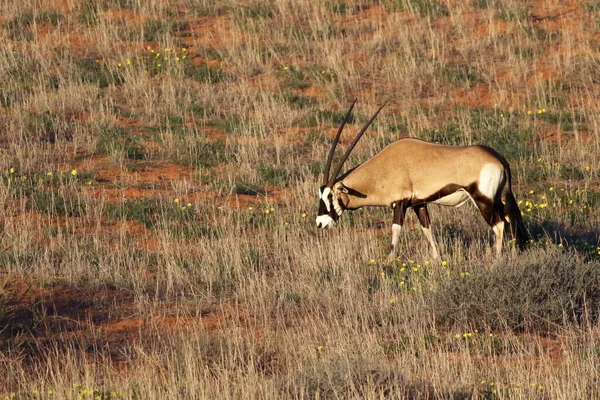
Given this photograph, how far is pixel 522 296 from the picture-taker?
9141 millimetres

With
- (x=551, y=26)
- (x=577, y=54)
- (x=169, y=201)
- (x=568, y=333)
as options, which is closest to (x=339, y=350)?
(x=568, y=333)

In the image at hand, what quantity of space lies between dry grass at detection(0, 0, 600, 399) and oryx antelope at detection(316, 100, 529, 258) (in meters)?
0.42

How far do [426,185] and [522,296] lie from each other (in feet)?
7.00

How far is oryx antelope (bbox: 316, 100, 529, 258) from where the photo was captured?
10602 mm

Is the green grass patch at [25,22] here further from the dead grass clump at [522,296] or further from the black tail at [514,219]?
the dead grass clump at [522,296]

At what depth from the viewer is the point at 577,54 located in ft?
64.3

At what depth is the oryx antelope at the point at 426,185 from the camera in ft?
34.8

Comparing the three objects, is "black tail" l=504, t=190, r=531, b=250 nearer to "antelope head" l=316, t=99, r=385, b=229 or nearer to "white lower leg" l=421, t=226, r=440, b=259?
"white lower leg" l=421, t=226, r=440, b=259

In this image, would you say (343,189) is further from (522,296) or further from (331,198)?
(522,296)

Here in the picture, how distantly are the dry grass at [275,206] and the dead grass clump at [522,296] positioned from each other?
1.1 inches

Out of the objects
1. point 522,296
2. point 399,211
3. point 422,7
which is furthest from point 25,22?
point 522,296

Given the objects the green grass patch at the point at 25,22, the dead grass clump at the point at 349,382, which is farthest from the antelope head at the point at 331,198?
the green grass patch at the point at 25,22

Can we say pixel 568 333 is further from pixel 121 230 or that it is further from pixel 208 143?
pixel 208 143

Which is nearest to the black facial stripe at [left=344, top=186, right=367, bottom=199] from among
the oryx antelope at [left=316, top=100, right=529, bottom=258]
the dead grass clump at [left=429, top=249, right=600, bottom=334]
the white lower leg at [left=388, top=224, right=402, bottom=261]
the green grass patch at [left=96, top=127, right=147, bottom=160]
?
the oryx antelope at [left=316, top=100, right=529, bottom=258]
